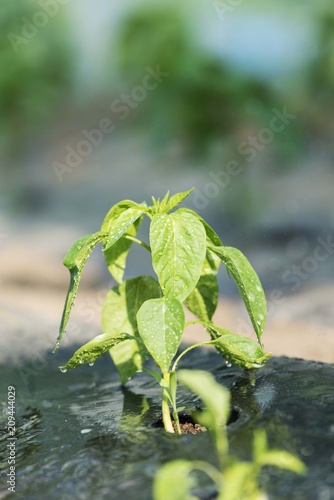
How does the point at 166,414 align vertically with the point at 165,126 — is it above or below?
below

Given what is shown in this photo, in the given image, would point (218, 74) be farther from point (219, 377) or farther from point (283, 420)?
point (283, 420)

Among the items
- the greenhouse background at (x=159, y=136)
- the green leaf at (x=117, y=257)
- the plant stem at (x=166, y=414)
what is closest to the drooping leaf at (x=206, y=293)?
the green leaf at (x=117, y=257)

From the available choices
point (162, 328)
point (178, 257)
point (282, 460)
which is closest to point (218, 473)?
point (282, 460)

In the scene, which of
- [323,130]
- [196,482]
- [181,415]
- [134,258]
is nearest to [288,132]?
[323,130]

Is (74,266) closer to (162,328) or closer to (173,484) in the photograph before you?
(162,328)

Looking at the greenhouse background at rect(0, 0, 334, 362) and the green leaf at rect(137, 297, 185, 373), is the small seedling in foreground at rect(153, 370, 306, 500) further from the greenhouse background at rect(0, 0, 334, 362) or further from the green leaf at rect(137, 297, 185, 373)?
the greenhouse background at rect(0, 0, 334, 362)

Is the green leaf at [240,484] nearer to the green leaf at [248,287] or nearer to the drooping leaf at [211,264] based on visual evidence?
the green leaf at [248,287]

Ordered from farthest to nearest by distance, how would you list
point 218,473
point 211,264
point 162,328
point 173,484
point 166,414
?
point 211,264
point 166,414
point 162,328
point 218,473
point 173,484

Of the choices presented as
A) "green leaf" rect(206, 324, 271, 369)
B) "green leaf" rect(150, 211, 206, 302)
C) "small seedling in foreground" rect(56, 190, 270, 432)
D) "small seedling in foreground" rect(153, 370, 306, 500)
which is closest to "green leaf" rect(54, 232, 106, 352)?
"small seedling in foreground" rect(56, 190, 270, 432)
